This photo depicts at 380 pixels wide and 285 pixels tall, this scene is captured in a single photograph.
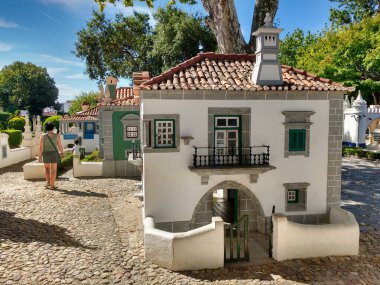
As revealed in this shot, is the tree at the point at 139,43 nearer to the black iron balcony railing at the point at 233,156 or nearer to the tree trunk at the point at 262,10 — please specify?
the tree trunk at the point at 262,10

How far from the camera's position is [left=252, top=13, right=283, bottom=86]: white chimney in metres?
9.39

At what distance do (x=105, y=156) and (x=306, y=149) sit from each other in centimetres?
1185

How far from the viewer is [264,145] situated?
945cm

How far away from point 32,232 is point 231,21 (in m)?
12.5

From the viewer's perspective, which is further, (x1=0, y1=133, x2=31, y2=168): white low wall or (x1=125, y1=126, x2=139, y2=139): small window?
(x1=0, y1=133, x2=31, y2=168): white low wall

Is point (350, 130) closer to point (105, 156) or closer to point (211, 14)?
point (211, 14)

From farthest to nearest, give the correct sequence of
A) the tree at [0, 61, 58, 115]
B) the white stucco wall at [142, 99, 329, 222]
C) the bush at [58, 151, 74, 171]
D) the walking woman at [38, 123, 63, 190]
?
the tree at [0, 61, 58, 115] < the bush at [58, 151, 74, 171] < the walking woman at [38, 123, 63, 190] < the white stucco wall at [142, 99, 329, 222]

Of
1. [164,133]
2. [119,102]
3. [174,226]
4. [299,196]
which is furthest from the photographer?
[119,102]

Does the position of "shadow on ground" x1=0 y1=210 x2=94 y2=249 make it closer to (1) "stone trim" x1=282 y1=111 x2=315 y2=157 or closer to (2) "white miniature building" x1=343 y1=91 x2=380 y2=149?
(1) "stone trim" x1=282 y1=111 x2=315 y2=157

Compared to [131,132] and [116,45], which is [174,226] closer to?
[131,132]

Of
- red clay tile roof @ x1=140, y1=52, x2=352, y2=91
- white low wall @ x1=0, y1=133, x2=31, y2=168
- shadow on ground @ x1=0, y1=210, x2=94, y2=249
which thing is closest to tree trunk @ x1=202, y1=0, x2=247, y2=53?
red clay tile roof @ x1=140, y1=52, x2=352, y2=91

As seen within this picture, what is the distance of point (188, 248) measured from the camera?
7.55 meters

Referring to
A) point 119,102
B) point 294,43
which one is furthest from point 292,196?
point 294,43

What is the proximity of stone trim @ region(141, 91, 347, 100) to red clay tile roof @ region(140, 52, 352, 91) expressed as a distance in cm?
20
